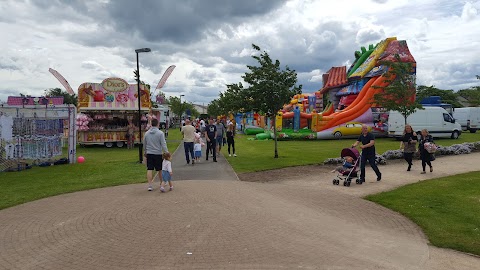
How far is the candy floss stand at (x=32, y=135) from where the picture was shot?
44.3 ft

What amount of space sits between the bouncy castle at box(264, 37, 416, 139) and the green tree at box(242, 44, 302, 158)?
39.6ft

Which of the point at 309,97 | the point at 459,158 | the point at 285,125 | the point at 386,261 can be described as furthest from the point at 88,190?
A: the point at 309,97

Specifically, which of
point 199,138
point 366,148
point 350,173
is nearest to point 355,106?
point 199,138

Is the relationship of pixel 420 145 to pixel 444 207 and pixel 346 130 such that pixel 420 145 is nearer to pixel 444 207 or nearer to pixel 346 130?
pixel 444 207

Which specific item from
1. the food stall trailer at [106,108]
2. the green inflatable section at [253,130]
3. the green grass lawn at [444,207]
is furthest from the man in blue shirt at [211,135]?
the green inflatable section at [253,130]

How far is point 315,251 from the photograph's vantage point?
200 inches

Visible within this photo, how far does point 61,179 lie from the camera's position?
11641mm

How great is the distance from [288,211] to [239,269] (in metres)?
2.88

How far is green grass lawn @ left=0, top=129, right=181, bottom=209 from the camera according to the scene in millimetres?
9352

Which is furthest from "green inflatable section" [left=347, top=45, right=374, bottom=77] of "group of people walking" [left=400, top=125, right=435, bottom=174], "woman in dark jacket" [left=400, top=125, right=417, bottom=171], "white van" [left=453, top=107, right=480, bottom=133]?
"woman in dark jacket" [left=400, top=125, right=417, bottom=171]

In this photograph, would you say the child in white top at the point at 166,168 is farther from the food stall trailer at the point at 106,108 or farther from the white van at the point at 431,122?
the white van at the point at 431,122

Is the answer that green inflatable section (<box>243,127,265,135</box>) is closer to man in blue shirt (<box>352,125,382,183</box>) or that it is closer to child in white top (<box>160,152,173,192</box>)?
man in blue shirt (<box>352,125,382,183</box>)

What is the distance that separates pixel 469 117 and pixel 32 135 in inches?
1521

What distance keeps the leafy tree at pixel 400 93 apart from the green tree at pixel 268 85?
1090 cm
